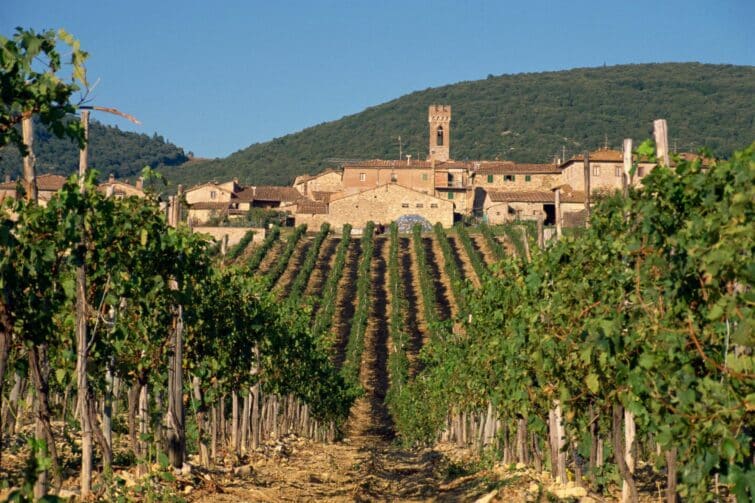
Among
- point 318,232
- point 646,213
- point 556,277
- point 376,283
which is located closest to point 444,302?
point 376,283

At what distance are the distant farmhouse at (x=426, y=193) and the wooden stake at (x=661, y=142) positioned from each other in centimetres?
8012

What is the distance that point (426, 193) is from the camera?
327 feet

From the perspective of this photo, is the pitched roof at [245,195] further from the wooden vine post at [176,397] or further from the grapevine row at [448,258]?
the wooden vine post at [176,397]

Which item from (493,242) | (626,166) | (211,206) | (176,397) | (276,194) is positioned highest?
(276,194)

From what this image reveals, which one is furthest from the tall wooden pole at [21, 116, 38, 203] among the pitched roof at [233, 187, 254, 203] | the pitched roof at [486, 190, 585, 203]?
the pitched roof at [233, 187, 254, 203]

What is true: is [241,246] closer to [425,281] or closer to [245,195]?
[425,281]

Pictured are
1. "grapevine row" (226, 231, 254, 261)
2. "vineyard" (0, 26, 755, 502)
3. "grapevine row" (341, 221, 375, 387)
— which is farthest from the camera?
"grapevine row" (226, 231, 254, 261)

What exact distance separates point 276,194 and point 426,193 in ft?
59.5

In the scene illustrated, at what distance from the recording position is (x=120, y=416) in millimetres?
25234

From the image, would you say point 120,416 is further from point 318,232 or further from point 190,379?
point 318,232

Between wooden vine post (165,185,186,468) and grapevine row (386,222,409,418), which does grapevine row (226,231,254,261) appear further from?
wooden vine post (165,185,186,468)

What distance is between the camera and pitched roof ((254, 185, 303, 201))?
109 m

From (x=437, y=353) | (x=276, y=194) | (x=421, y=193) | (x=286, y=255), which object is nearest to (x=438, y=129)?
(x=276, y=194)

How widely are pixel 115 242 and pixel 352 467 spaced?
12765 millimetres
